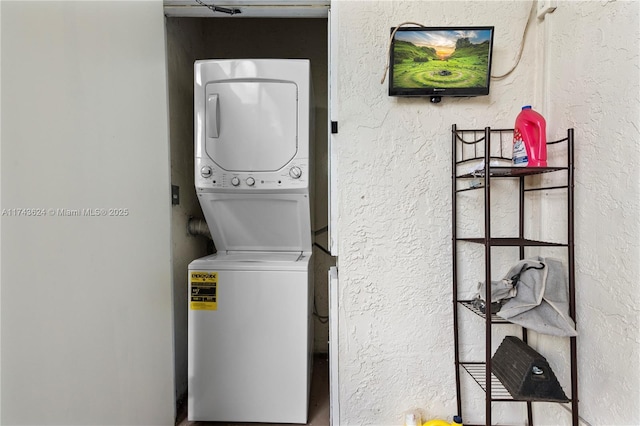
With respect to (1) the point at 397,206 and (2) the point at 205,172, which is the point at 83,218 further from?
(1) the point at 397,206

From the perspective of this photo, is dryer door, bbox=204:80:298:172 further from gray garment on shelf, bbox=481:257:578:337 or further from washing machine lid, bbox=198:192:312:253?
gray garment on shelf, bbox=481:257:578:337

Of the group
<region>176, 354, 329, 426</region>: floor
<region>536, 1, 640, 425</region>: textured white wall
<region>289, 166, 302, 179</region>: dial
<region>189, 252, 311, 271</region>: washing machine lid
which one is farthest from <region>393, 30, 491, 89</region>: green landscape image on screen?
<region>176, 354, 329, 426</region>: floor

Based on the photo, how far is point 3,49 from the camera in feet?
2.32

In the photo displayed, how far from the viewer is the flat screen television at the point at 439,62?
1.22m

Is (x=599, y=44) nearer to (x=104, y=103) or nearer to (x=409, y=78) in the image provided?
(x=409, y=78)

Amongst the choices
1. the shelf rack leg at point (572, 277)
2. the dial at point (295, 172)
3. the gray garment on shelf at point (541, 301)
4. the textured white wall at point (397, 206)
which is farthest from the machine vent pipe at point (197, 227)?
the shelf rack leg at point (572, 277)

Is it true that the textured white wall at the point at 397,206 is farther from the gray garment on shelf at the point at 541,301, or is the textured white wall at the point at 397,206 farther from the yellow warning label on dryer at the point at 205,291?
the yellow warning label on dryer at the point at 205,291

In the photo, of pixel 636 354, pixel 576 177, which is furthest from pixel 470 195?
pixel 636 354

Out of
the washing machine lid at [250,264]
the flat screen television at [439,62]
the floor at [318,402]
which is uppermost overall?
the flat screen television at [439,62]

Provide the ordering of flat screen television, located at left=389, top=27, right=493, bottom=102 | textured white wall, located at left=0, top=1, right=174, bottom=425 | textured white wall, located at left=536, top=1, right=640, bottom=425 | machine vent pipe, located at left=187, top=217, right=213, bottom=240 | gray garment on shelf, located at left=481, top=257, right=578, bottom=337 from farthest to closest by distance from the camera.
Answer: machine vent pipe, located at left=187, top=217, right=213, bottom=240 → flat screen television, located at left=389, top=27, right=493, bottom=102 → gray garment on shelf, located at left=481, top=257, right=578, bottom=337 → textured white wall, located at left=536, top=1, right=640, bottom=425 → textured white wall, located at left=0, top=1, right=174, bottom=425

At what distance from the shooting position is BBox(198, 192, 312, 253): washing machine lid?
1555mm

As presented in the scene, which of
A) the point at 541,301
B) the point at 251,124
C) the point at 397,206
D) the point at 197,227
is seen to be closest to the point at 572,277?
the point at 541,301

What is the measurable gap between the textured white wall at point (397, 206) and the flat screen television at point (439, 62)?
6 centimetres

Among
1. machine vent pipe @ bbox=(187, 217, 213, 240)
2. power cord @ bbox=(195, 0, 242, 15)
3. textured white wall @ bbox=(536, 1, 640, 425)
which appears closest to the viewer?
textured white wall @ bbox=(536, 1, 640, 425)
